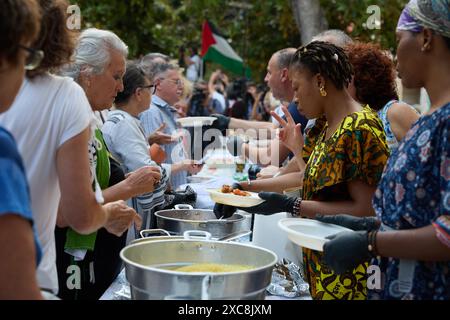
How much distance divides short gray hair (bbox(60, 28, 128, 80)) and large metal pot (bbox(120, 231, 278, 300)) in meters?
0.99

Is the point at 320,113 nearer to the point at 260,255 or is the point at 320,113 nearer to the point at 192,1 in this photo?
the point at 260,255

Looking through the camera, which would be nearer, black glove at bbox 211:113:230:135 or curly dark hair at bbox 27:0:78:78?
curly dark hair at bbox 27:0:78:78

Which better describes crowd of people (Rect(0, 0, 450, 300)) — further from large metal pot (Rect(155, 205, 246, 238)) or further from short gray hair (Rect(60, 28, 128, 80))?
large metal pot (Rect(155, 205, 246, 238))

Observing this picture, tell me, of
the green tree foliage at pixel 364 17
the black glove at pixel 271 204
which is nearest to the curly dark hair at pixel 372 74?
the black glove at pixel 271 204

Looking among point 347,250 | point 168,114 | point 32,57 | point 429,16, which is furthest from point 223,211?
point 168,114

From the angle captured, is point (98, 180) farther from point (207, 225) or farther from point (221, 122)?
point (221, 122)

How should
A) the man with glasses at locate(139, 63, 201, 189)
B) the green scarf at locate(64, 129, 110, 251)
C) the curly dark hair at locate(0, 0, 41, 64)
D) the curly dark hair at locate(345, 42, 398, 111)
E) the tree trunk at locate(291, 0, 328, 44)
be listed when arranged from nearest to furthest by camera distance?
1. the curly dark hair at locate(0, 0, 41, 64)
2. the green scarf at locate(64, 129, 110, 251)
3. the curly dark hair at locate(345, 42, 398, 111)
4. the man with glasses at locate(139, 63, 201, 189)
5. the tree trunk at locate(291, 0, 328, 44)

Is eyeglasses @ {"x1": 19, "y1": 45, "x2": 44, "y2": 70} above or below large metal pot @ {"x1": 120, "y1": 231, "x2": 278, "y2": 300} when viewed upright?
above

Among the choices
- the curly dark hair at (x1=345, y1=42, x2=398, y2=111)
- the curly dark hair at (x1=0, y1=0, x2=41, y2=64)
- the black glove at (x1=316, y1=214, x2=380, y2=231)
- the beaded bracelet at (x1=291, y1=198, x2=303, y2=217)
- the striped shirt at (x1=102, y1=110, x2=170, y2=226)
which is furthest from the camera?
the striped shirt at (x1=102, y1=110, x2=170, y2=226)

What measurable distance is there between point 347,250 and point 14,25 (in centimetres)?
93

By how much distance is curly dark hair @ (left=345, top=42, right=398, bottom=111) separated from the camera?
2.55 meters

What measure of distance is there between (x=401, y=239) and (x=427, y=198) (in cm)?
12

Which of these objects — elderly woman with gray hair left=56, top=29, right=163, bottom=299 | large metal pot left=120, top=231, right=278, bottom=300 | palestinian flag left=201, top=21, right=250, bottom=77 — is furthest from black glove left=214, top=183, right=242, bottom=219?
palestinian flag left=201, top=21, right=250, bottom=77

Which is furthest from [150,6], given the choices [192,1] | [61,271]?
[61,271]
